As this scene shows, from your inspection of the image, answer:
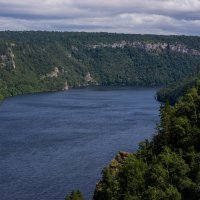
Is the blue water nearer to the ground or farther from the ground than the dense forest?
nearer to the ground

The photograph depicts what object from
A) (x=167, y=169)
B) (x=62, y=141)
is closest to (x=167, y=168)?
(x=167, y=169)

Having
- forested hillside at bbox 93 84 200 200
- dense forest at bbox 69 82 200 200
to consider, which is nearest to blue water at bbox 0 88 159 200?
forested hillside at bbox 93 84 200 200

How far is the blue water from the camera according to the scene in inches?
3000

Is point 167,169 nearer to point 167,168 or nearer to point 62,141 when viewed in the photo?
point 167,168

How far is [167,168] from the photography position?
46.9 meters

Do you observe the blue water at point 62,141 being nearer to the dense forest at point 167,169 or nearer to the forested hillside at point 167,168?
the forested hillside at point 167,168

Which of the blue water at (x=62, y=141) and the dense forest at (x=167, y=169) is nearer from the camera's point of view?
the dense forest at (x=167, y=169)

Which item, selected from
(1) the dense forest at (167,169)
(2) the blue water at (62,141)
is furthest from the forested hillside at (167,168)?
(2) the blue water at (62,141)

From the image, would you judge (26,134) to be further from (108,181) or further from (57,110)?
(108,181)

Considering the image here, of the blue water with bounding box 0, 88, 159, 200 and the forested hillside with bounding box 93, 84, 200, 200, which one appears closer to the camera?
the forested hillside with bounding box 93, 84, 200, 200

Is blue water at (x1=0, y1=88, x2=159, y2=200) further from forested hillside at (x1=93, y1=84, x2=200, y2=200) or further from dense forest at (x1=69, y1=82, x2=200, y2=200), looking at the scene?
dense forest at (x1=69, y1=82, x2=200, y2=200)

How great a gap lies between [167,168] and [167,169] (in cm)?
9

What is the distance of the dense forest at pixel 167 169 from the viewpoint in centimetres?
4519

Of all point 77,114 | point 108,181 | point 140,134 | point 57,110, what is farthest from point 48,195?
point 57,110
